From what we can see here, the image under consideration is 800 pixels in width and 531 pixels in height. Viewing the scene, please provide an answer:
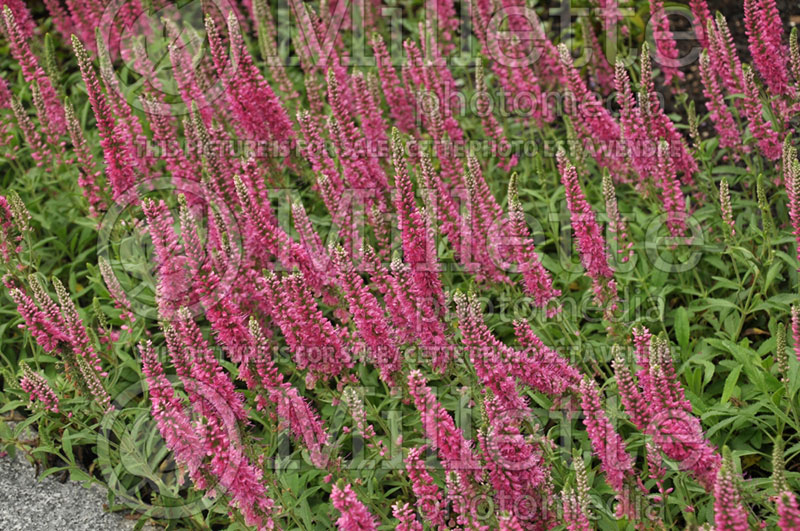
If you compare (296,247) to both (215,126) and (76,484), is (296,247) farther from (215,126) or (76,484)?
(76,484)

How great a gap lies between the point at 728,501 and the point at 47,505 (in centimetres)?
484

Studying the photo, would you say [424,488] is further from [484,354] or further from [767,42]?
[767,42]

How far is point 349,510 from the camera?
4.48 metres

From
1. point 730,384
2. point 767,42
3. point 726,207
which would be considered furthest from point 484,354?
point 767,42

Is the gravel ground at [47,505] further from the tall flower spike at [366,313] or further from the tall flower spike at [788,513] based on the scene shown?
the tall flower spike at [788,513]

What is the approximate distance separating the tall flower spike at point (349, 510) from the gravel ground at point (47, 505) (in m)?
2.58

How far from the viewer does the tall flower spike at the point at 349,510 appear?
14.6ft

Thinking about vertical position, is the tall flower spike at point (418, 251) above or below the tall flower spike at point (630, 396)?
above

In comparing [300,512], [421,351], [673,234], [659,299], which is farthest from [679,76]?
[300,512]

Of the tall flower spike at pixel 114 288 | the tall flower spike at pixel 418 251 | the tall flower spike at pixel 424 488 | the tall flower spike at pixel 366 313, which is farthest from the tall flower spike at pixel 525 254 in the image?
the tall flower spike at pixel 114 288

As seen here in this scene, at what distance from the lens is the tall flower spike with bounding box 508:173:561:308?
5664 millimetres

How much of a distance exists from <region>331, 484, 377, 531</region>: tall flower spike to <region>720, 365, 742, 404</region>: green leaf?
2726 mm

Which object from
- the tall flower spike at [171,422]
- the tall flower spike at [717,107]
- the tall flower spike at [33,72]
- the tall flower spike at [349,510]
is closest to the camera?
the tall flower spike at [349,510]

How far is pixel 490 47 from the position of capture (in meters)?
8.30
